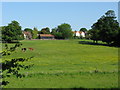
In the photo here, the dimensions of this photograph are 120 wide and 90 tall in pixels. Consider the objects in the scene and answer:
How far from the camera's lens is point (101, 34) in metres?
94.2

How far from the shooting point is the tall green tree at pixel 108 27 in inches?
3489

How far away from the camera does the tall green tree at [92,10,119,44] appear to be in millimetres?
88625

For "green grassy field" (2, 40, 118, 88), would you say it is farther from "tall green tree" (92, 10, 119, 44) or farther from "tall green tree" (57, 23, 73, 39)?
"tall green tree" (57, 23, 73, 39)

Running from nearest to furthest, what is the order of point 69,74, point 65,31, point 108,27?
point 69,74 < point 108,27 < point 65,31

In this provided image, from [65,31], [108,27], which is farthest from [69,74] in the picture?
[65,31]

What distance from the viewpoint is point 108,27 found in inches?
3669

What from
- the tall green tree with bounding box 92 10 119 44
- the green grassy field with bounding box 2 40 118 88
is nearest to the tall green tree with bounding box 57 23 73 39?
the tall green tree with bounding box 92 10 119 44

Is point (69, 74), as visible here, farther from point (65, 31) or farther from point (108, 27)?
point (65, 31)

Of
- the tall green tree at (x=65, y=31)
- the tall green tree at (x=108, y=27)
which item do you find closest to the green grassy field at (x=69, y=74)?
the tall green tree at (x=108, y=27)

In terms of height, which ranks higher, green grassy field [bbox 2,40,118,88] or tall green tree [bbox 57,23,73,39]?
tall green tree [bbox 57,23,73,39]

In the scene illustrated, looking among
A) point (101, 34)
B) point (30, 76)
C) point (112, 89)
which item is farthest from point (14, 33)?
point (112, 89)

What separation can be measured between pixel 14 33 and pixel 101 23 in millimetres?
34248

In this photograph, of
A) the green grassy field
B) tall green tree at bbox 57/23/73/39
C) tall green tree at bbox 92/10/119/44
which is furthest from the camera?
tall green tree at bbox 57/23/73/39

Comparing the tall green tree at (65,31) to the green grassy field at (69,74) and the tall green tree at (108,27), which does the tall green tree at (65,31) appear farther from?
the green grassy field at (69,74)
